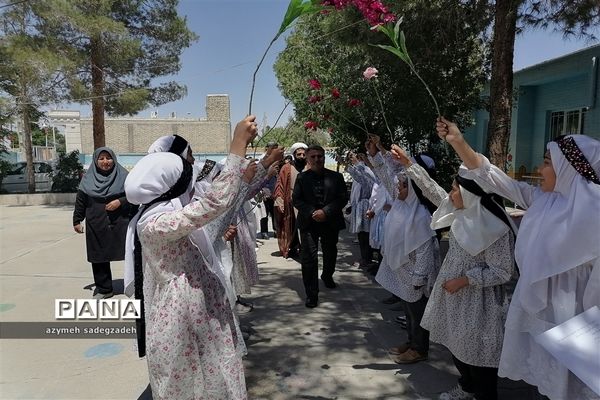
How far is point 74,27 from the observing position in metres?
11.9

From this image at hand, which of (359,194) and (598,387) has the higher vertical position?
(359,194)

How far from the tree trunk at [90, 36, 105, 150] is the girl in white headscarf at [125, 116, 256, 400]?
12172 millimetres

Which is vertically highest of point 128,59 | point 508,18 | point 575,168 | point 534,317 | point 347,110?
point 128,59

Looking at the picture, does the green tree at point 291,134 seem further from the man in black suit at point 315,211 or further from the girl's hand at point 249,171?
the girl's hand at point 249,171

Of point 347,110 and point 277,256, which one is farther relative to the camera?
point 347,110

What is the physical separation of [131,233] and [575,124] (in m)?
14.1

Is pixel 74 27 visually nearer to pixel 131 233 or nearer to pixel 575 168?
pixel 131 233

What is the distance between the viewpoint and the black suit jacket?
4.82m

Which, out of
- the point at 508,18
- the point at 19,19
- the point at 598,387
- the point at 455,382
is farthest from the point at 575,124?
the point at 19,19

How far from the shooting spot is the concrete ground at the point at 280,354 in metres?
2.99

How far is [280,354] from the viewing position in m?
3.55


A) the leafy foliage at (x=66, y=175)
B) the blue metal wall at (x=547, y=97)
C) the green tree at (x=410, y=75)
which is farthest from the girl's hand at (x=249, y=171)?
the leafy foliage at (x=66, y=175)

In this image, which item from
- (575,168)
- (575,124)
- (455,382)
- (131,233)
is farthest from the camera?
(575,124)

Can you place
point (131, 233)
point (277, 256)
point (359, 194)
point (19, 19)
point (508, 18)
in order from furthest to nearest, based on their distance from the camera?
point (19, 19)
point (277, 256)
point (359, 194)
point (508, 18)
point (131, 233)
